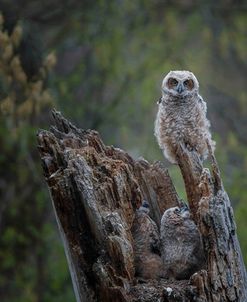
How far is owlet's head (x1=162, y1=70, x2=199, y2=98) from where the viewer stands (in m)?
6.07

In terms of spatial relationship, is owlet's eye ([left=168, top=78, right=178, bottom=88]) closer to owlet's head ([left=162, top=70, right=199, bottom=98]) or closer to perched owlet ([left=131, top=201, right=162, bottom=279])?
owlet's head ([left=162, top=70, right=199, bottom=98])

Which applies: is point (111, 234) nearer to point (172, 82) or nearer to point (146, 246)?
point (146, 246)

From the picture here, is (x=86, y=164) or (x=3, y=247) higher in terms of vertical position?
(x=3, y=247)

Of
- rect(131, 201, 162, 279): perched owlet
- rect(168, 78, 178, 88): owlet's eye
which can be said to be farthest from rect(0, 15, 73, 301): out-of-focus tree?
rect(131, 201, 162, 279): perched owlet

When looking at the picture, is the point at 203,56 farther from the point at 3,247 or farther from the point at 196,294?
the point at 196,294

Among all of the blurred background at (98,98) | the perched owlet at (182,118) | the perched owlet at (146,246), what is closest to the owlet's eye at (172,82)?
the perched owlet at (182,118)

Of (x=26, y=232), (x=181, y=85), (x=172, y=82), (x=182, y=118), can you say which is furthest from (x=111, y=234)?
(x=26, y=232)

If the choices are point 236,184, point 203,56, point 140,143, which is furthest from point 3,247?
point 203,56

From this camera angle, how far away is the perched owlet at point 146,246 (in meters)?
4.91

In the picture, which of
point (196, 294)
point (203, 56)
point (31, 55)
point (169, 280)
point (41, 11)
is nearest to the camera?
point (196, 294)

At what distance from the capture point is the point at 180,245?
4.95 m

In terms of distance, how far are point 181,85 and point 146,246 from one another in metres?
A: 1.57

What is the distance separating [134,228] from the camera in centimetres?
508

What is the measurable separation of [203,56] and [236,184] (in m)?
2.80
